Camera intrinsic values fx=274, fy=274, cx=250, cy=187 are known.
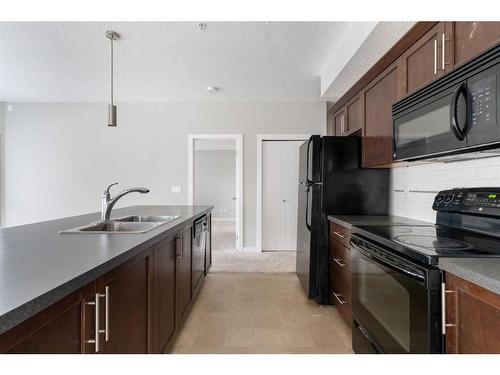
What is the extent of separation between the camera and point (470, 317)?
90cm

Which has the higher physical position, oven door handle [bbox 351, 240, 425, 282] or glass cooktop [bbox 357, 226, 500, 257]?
glass cooktop [bbox 357, 226, 500, 257]

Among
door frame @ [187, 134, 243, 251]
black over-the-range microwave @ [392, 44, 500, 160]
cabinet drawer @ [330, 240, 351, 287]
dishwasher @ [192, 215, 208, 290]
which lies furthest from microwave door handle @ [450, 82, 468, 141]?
door frame @ [187, 134, 243, 251]

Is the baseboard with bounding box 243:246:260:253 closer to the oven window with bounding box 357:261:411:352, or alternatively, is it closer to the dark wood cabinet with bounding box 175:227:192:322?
the dark wood cabinet with bounding box 175:227:192:322

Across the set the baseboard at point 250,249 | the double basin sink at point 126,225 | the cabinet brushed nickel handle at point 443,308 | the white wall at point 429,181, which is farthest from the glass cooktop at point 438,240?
the baseboard at point 250,249

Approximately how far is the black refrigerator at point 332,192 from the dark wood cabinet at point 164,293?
→ 4.33ft

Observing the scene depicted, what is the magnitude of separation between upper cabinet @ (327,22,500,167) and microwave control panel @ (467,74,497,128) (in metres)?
0.14

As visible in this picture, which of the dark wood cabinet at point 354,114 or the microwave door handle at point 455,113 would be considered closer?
the microwave door handle at point 455,113

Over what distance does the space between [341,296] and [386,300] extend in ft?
3.04

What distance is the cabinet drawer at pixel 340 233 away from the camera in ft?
6.71

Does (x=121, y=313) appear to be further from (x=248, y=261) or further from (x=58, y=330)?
(x=248, y=261)

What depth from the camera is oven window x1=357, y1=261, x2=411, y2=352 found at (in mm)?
1187

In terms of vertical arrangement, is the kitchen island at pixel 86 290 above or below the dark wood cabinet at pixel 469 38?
below

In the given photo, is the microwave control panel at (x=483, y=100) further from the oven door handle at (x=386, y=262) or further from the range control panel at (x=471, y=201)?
the oven door handle at (x=386, y=262)

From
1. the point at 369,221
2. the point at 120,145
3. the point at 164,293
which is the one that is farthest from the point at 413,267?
the point at 120,145
